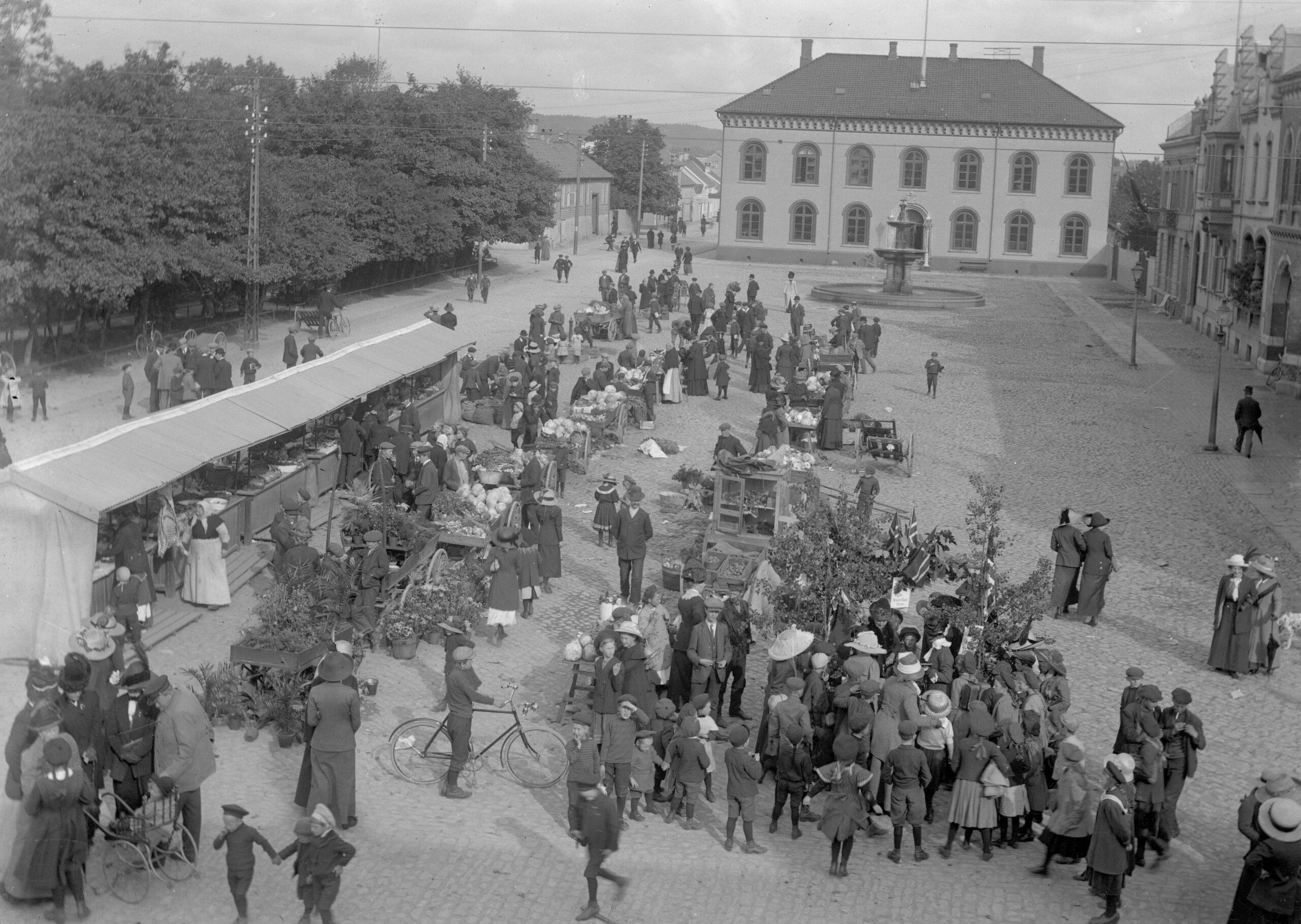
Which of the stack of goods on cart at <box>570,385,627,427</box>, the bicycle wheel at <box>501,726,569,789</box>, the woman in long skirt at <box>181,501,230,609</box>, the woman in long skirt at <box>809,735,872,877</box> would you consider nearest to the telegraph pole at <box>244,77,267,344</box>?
the stack of goods on cart at <box>570,385,627,427</box>

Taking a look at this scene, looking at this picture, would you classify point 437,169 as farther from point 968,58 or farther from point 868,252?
point 968,58

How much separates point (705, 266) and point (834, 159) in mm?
9248

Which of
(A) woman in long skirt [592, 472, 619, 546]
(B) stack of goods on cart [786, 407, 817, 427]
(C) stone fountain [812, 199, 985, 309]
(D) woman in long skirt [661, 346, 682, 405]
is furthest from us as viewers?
(C) stone fountain [812, 199, 985, 309]

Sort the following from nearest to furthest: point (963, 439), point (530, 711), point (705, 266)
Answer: point (530, 711) → point (963, 439) → point (705, 266)

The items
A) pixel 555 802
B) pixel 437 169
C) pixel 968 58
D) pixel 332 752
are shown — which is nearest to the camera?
pixel 332 752

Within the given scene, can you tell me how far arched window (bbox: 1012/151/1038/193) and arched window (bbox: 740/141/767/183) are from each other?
12.0 meters

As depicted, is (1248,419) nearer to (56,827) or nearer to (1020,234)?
(56,827)

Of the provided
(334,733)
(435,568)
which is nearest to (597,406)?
(435,568)

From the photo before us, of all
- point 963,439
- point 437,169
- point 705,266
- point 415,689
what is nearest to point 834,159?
point 705,266

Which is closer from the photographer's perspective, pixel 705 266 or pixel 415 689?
pixel 415 689

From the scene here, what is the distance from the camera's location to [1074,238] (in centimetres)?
7412

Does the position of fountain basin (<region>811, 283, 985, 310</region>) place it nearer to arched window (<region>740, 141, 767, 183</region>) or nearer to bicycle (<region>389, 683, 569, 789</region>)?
arched window (<region>740, 141, 767, 183</region>)

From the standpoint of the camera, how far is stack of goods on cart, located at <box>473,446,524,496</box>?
2292 centimetres

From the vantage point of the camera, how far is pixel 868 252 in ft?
245
